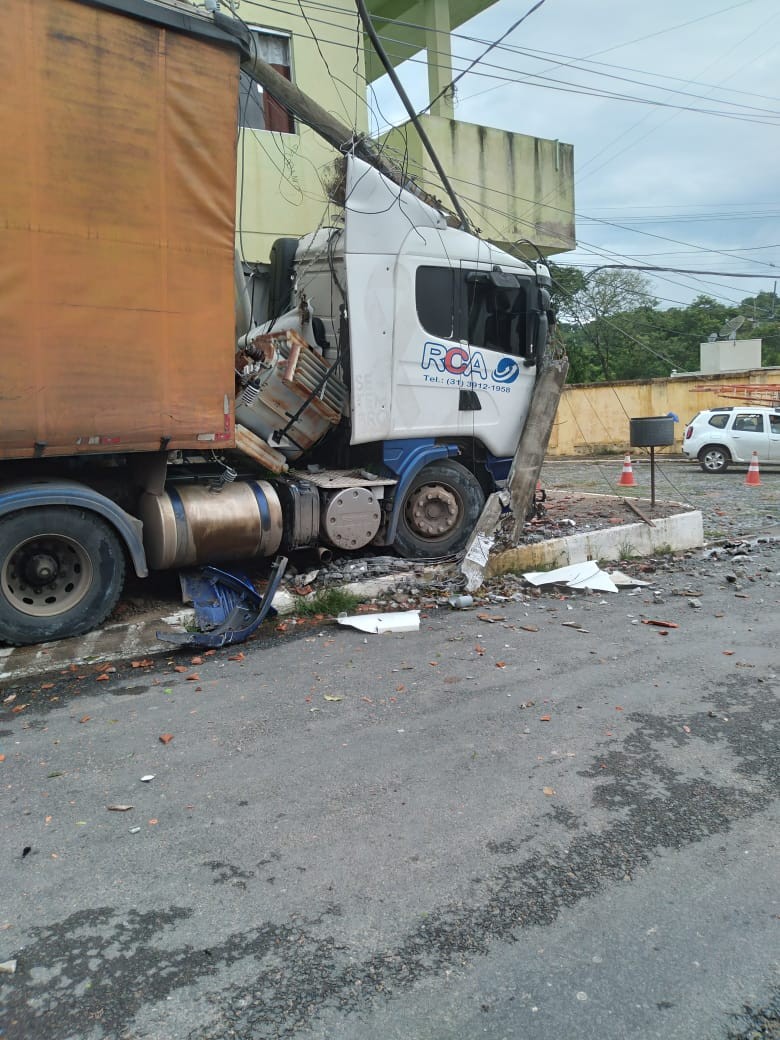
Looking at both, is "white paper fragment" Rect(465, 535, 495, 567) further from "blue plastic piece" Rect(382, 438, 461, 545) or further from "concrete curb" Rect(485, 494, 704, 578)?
"blue plastic piece" Rect(382, 438, 461, 545)

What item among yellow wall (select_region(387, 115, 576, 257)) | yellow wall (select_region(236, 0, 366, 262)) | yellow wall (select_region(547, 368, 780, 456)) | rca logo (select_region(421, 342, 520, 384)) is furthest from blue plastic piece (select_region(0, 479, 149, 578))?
yellow wall (select_region(547, 368, 780, 456))

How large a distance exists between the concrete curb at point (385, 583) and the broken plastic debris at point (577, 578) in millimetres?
268

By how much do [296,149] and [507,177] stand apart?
4283 mm

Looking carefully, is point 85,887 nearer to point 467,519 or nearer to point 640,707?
point 640,707

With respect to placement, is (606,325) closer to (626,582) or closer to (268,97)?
(268,97)

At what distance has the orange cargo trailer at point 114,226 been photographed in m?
4.68

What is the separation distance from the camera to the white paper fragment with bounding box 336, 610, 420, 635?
5.78m

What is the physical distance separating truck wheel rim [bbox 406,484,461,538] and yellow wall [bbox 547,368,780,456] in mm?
17131

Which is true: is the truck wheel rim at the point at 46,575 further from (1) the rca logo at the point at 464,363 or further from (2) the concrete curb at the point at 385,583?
(1) the rca logo at the point at 464,363

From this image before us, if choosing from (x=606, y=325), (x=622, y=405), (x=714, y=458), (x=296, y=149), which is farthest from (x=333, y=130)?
(x=606, y=325)

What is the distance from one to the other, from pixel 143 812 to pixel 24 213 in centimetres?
363

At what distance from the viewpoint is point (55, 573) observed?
534 cm

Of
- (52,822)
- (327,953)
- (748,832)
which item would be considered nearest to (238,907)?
(327,953)

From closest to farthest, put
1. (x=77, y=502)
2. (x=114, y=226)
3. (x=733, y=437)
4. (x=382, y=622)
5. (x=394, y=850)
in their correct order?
(x=394, y=850)
(x=114, y=226)
(x=77, y=502)
(x=382, y=622)
(x=733, y=437)
